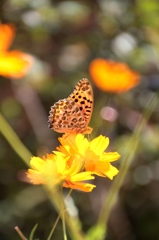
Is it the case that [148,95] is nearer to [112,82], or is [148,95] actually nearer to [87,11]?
[87,11]

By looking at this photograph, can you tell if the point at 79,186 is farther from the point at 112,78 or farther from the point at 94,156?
the point at 112,78

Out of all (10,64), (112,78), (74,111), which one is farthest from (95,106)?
(74,111)

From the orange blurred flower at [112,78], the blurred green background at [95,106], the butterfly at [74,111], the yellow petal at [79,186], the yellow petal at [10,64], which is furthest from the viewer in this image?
the blurred green background at [95,106]

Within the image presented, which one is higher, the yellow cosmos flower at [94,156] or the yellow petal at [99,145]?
the yellow petal at [99,145]

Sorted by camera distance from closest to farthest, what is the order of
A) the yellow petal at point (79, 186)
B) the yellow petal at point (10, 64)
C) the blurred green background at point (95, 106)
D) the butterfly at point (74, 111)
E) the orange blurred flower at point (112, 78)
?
the yellow petal at point (79, 186) → the butterfly at point (74, 111) → the yellow petal at point (10, 64) → the orange blurred flower at point (112, 78) → the blurred green background at point (95, 106)

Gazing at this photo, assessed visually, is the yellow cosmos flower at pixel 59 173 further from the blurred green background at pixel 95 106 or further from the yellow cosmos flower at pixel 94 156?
the blurred green background at pixel 95 106

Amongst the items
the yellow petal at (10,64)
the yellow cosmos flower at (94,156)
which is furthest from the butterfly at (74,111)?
the yellow petal at (10,64)

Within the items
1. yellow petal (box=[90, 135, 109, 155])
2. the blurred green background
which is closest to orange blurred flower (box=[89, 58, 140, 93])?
the blurred green background
